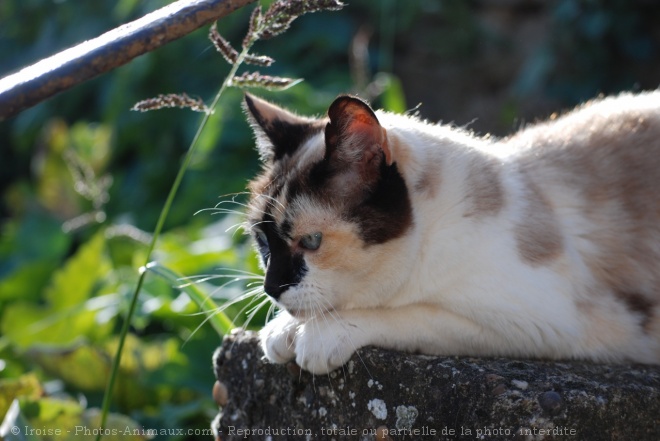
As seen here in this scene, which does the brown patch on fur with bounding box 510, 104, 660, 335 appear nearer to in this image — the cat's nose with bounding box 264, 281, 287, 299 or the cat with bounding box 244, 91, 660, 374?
the cat with bounding box 244, 91, 660, 374

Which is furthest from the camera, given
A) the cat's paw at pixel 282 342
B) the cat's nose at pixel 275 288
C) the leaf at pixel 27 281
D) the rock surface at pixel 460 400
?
the leaf at pixel 27 281

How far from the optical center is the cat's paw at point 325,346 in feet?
6.55

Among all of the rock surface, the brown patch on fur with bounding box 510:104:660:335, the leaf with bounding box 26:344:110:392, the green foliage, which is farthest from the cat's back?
the leaf with bounding box 26:344:110:392

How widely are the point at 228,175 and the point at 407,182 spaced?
114 inches

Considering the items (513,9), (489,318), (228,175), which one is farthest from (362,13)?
(489,318)

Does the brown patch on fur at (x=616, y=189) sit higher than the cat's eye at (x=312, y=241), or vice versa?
the cat's eye at (x=312, y=241)

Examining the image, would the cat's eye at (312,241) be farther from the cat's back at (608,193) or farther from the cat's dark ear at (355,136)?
the cat's back at (608,193)

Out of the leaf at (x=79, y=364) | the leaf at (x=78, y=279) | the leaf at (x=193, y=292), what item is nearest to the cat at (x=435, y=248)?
the leaf at (x=193, y=292)

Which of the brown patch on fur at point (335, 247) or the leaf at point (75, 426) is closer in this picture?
the brown patch on fur at point (335, 247)

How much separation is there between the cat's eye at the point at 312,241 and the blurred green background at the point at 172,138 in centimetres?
86

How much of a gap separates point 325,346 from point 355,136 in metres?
Result: 0.52

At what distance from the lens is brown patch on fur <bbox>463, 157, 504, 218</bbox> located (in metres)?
2.11

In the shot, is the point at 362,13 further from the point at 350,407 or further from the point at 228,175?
the point at 350,407

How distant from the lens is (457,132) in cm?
233
